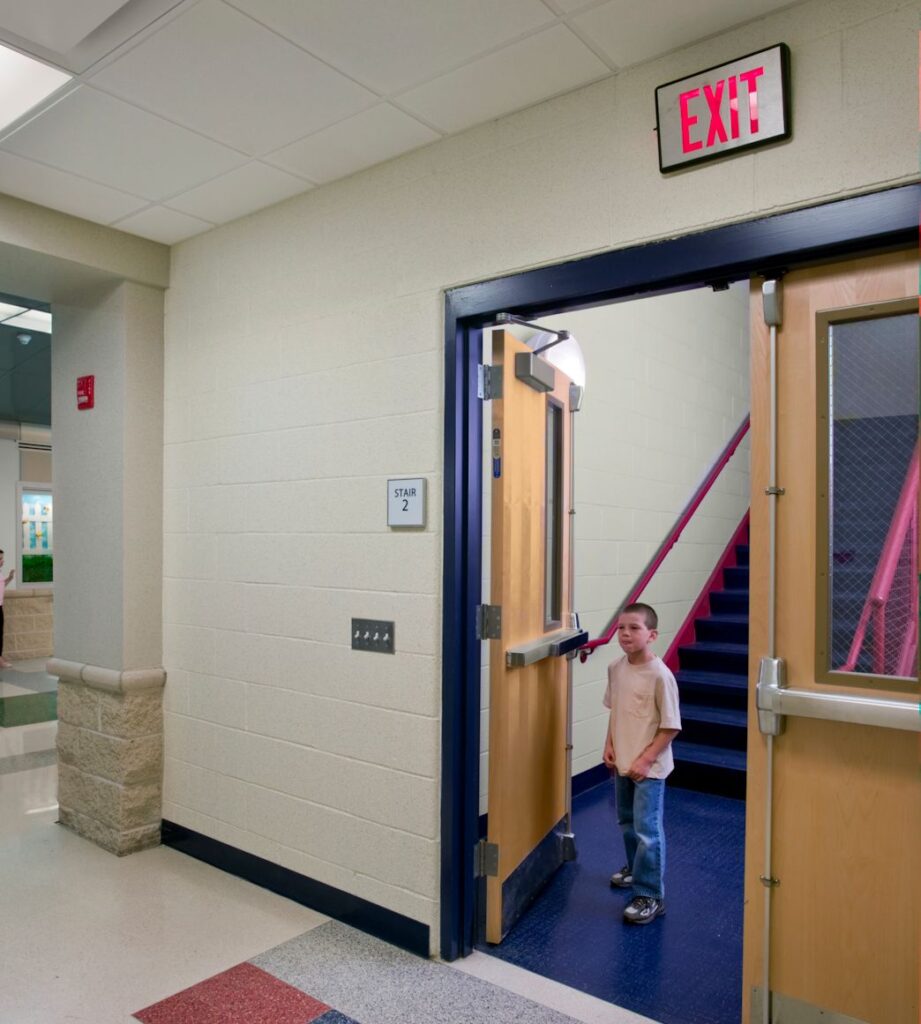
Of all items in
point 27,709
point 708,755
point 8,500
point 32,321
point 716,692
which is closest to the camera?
point 708,755

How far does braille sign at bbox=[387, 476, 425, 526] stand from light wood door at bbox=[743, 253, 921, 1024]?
3.58 feet

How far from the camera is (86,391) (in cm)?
387

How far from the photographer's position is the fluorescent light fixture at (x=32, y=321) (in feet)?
Result: 18.4

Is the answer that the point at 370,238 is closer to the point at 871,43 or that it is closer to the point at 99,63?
the point at 99,63

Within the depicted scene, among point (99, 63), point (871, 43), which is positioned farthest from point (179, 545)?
point (871, 43)

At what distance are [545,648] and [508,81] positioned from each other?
1.94 m

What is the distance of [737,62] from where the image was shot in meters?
2.08

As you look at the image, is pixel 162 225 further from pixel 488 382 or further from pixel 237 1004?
pixel 237 1004

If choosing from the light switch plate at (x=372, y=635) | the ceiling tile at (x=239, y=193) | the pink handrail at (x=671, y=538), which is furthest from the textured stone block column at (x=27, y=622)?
the light switch plate at (x=372, y=635)

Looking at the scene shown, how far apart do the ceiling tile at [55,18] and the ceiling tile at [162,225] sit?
113 cm

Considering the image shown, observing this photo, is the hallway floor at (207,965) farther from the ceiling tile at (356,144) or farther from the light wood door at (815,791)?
the ceiling tile at (356,144)

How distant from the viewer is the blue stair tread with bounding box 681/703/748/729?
452cm

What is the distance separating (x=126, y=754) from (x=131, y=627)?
1.84 ft

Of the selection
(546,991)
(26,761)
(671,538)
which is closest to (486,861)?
(546,991)
